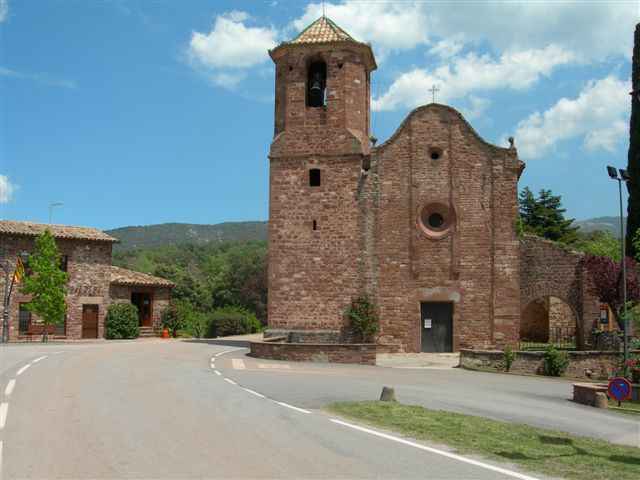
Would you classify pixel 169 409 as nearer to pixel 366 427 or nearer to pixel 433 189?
pixel 366 427

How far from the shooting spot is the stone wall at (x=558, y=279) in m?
26.9

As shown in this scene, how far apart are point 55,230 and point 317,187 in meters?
19.8

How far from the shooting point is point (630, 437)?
1088 centimetres

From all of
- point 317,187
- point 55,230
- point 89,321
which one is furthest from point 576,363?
point 55,230

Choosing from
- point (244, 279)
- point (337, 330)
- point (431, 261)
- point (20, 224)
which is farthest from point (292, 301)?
point (244, 279)

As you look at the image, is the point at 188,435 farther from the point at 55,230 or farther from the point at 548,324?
the point at 55,230

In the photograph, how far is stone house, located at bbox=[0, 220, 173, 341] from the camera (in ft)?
124

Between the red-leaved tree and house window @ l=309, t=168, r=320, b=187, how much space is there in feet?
38.0

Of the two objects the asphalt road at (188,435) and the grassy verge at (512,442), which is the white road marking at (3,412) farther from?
the grassy verge at (512,442)

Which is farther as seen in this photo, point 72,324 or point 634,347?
point 72,324

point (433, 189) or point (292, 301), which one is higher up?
point (433, 189)

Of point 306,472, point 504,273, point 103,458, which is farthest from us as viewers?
point 504,273

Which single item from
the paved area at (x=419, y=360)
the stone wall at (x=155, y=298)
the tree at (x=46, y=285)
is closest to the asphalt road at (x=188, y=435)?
the paved area at (x=419, y=360)

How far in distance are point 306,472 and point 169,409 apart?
4814mm
